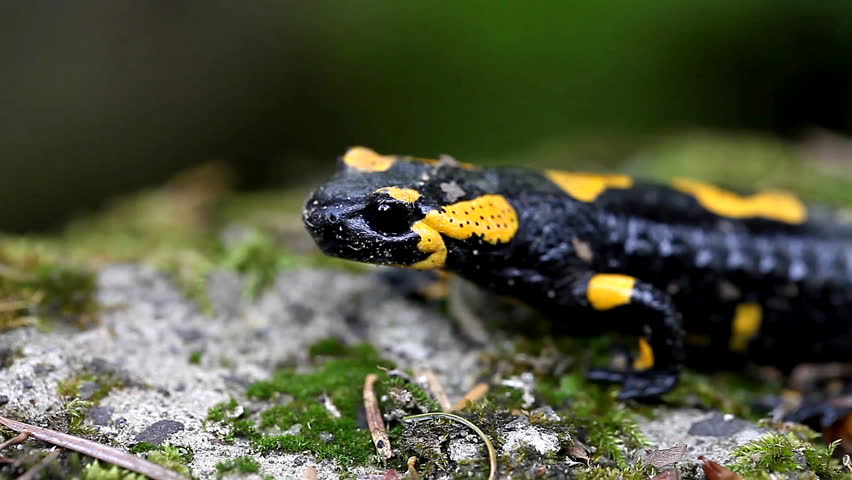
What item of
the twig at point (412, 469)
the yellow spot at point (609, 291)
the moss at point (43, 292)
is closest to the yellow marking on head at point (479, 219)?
the yellow spot at point (609, 291)

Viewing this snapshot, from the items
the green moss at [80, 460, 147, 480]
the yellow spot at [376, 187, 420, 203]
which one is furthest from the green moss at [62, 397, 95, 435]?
the yellow spot at [376, 187, 420, 203]

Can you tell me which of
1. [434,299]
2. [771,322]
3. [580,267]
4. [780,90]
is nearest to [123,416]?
[434,299]

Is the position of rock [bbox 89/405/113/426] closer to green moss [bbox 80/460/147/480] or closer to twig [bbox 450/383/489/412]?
green moss [bbox 80/460/147/480]

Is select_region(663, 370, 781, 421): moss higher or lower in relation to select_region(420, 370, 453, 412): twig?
lower

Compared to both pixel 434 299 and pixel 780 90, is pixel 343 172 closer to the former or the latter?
pixel 434 299

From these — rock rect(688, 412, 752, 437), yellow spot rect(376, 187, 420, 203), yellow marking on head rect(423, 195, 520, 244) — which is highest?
yellow spot rect(376, 187, 420, 203)

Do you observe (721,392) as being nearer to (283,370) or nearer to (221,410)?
(283,370)

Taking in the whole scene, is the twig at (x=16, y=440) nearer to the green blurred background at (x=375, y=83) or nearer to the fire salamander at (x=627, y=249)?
the fire salamander at (x=627, y=249)
